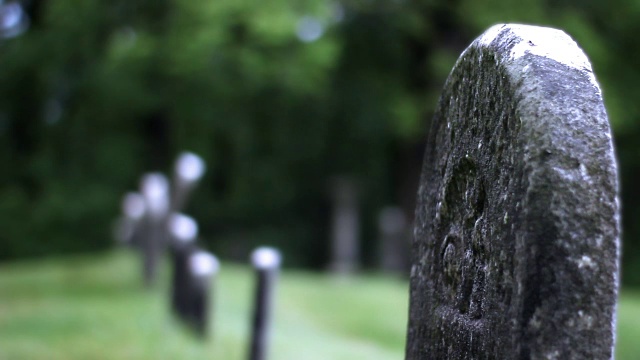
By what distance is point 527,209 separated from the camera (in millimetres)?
2256

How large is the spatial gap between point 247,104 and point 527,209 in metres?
19.5

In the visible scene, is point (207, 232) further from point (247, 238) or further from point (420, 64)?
point (420, 64)

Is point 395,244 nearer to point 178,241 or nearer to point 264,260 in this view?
point 178,241

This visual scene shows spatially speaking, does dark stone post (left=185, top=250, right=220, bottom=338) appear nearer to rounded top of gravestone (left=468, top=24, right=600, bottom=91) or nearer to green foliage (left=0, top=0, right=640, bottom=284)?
green foliage (left=0, top=0, right=640, bottom=284)

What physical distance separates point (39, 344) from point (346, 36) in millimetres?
11244

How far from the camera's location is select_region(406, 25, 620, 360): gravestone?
87.0 inches

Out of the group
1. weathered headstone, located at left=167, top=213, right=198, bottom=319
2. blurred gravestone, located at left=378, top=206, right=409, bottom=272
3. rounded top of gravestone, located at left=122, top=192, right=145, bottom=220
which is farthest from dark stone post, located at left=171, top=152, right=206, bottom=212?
blurred gravestone, located at left=378, top=206, right=409, bottom=272

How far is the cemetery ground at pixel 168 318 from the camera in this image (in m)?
7.93

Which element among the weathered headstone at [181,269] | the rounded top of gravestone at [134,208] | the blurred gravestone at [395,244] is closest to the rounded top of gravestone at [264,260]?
the weathered headstone at [181,269]

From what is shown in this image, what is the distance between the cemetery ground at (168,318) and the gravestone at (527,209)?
4793mm

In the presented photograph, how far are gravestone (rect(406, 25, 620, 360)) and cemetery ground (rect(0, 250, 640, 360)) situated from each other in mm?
4793

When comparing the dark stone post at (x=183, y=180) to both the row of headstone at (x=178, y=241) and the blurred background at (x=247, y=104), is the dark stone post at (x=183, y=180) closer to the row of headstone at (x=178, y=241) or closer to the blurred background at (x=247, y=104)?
the row of headstone at (x=178, y=241)

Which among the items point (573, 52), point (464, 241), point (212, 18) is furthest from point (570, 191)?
point (212, 18)

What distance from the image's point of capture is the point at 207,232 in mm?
27562
